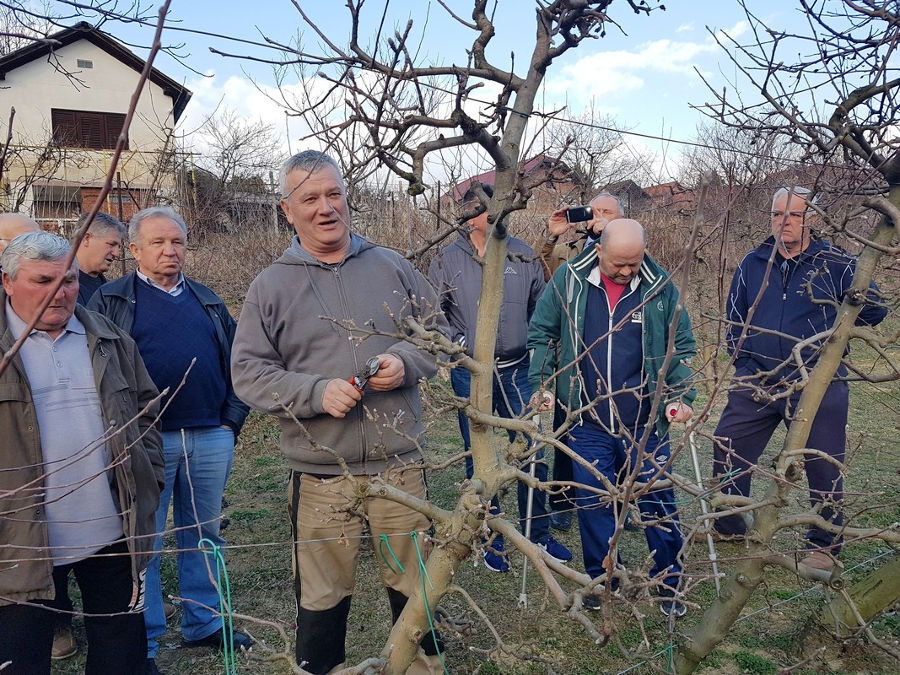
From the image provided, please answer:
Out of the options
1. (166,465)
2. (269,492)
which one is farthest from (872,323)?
(269,492)

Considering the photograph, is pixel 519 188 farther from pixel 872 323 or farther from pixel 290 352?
pixel 872 323

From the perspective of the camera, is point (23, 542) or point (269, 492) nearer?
point (23, 542)

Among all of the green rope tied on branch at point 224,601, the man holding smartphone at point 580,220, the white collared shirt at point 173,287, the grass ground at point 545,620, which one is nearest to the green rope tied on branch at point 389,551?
the grass ground at point 545,620

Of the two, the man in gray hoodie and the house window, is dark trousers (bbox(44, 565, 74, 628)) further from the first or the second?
the house window

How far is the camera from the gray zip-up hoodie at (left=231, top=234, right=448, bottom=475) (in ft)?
8.27

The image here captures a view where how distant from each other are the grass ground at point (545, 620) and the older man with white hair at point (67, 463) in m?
0.50

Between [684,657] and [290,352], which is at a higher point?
[290,352]

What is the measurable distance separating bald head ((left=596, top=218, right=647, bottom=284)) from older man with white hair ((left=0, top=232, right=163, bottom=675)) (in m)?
2.29

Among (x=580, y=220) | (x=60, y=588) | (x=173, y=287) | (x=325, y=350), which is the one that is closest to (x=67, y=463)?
(x=60, y=588)

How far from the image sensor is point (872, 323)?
12.4 feet

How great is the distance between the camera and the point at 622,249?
347 centimetres

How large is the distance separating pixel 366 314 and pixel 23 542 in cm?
136

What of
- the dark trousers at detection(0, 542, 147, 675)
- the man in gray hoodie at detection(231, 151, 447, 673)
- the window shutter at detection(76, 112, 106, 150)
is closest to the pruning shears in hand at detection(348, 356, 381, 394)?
the man in gray hoodie at detection(231, 151, 447, 673)

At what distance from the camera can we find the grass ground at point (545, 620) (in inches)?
122
